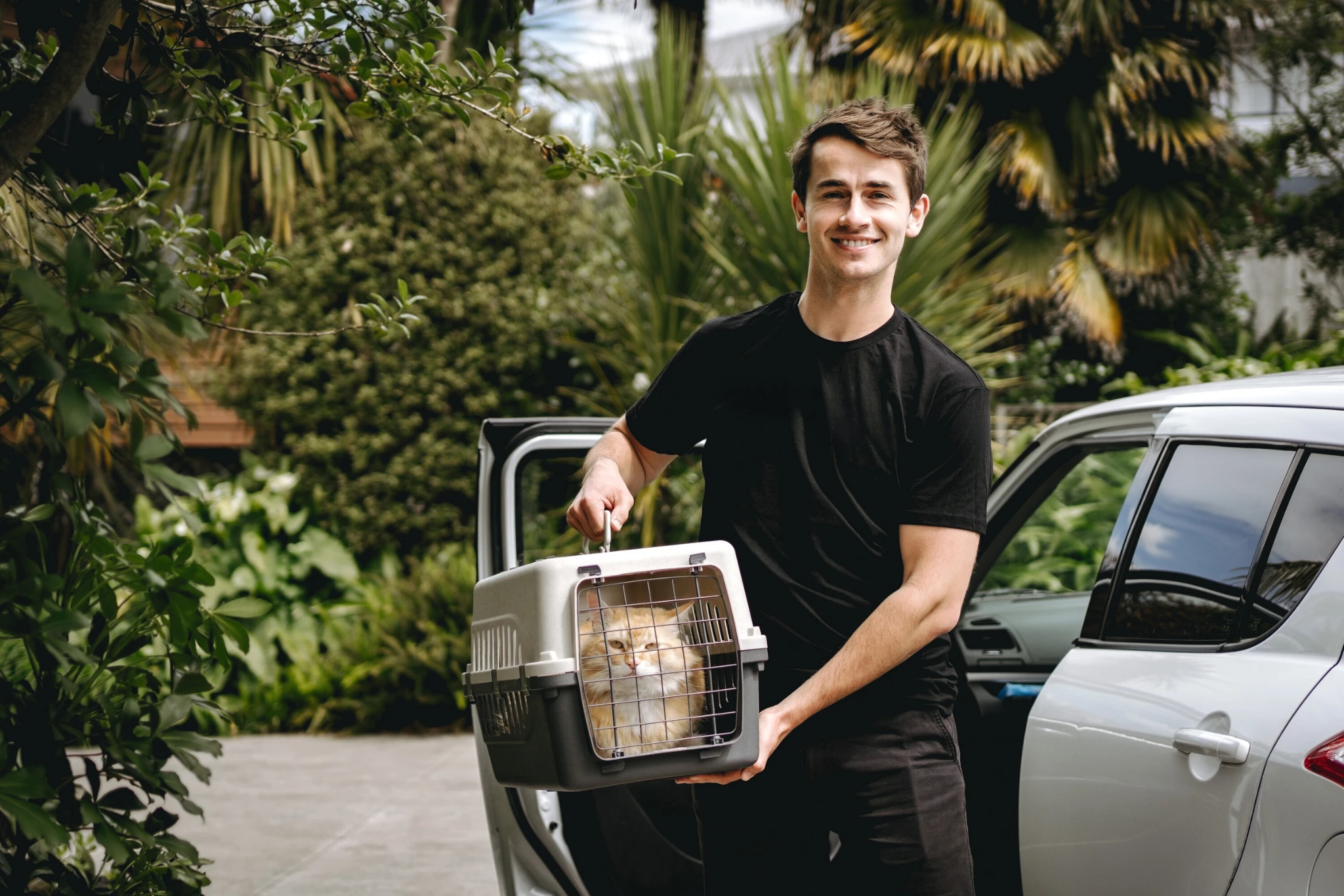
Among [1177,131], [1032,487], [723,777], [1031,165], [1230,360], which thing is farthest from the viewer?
[1177,131]

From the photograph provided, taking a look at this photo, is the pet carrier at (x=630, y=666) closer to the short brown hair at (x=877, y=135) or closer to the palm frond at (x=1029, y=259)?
the short brown hair at (x=877, y=135)

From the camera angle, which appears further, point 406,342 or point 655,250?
point 406,342

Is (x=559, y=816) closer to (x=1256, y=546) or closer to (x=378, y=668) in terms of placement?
(x=1256, y=546)

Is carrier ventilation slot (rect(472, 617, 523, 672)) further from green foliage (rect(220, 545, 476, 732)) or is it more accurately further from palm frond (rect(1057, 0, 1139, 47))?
palm frond (rect(1057, 0, 1139, 47))

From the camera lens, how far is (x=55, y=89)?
2.08 metres

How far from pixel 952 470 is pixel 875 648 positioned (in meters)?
0.35

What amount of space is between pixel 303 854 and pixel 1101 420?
3945 mm

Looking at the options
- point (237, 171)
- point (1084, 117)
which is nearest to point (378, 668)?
point (237, 171)

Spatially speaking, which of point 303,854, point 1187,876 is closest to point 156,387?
point 1187,876

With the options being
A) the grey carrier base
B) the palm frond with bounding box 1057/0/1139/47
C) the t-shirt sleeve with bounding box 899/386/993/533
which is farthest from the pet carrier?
the palm frond with bounding box 1057/0/1139/47

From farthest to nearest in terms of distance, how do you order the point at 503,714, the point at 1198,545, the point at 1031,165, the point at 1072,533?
1. the point at 1031,165
2. the point at 1072,533
3. the point at 1198,545
4. the point at 503,714

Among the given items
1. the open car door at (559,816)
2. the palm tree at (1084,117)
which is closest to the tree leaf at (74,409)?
the open car door at (559,816)

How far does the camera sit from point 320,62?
9.01 feet

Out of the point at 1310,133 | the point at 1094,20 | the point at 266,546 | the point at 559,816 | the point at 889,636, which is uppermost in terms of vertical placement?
the point at 1094,20
